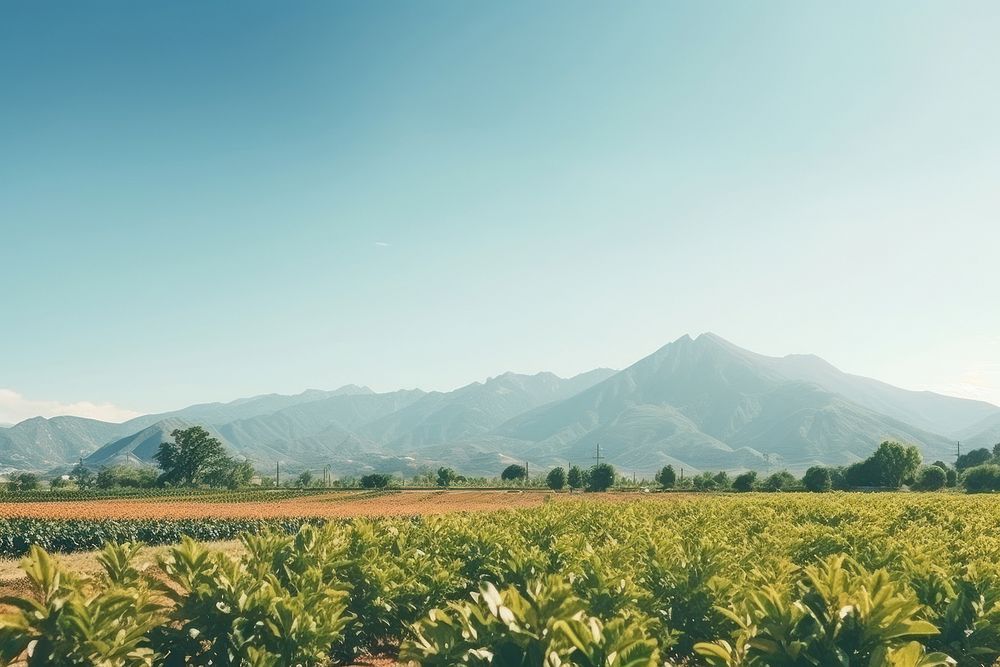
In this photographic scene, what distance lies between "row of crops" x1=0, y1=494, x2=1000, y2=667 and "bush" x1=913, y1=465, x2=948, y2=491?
266 ft

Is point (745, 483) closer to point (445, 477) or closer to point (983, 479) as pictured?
point (983, 479)

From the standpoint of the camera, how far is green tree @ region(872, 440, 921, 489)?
275 feet

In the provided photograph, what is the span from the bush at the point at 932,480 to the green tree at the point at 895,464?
1.87m

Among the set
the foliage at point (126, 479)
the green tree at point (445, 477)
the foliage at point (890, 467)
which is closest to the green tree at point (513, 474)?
the green tree at point (445, 477)

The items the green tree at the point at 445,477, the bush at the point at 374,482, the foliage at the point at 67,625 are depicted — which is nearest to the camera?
the foliage at the point at 67,625

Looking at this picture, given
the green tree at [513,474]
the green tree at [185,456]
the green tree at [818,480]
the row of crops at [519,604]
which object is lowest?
the green tree at [513,474]

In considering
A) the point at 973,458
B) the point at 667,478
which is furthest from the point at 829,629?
the point at 973,458

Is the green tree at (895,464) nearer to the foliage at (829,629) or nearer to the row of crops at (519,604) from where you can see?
the row of crops at (519,604)

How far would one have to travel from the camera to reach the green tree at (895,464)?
83688 millimetres

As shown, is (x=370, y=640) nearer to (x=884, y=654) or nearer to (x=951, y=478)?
(x=884, y=654)

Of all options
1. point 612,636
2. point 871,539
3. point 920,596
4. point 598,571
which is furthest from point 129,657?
point 871,539

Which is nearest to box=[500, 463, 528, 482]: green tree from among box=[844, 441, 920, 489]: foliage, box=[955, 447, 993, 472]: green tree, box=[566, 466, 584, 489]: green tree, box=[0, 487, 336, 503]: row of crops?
box=[566, 466, 584, 489]: green tree

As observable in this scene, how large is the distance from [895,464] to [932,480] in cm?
470

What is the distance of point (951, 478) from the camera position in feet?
282
